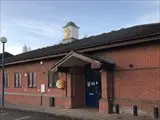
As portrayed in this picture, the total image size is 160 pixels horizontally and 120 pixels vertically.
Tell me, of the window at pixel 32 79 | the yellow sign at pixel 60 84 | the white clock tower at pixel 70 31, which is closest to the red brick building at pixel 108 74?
the window at pixel 32 79

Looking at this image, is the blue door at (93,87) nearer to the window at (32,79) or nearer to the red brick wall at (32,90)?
the red brick wall at (32,90)

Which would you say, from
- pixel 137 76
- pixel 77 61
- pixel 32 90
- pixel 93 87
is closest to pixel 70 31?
pixel 32 90

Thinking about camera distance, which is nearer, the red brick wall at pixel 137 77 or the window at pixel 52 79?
the red brick wall at pixel 137 77

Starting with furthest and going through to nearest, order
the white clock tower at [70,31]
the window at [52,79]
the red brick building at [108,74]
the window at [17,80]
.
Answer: the white clock tower at [70,31], the window at [17,80], the window at [52,79], the red brick building at [108,74]

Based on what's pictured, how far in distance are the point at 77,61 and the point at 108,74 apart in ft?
7.59

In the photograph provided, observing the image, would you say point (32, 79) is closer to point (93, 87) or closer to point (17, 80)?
point (17, 80)

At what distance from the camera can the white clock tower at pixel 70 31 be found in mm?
28256

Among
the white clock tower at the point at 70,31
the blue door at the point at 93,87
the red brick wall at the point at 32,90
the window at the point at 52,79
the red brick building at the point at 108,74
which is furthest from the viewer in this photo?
the white clock tower at the point at 70,31

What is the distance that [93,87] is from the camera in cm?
2011

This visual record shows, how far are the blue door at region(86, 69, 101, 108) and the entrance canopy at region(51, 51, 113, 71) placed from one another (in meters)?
0.94

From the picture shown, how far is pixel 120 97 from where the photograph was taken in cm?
1677

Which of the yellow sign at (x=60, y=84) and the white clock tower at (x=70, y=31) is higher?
the white clock tower at (x=70, y=31)

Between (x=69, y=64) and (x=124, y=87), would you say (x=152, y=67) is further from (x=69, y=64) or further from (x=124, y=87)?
(x=69, y=64)

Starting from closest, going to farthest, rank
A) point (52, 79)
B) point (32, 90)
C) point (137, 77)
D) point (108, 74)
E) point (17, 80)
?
1. point (137, 77)
2. point (108, 74)
3. point (52, 79)
4. point (32, 90)
5. point (17, 80)
